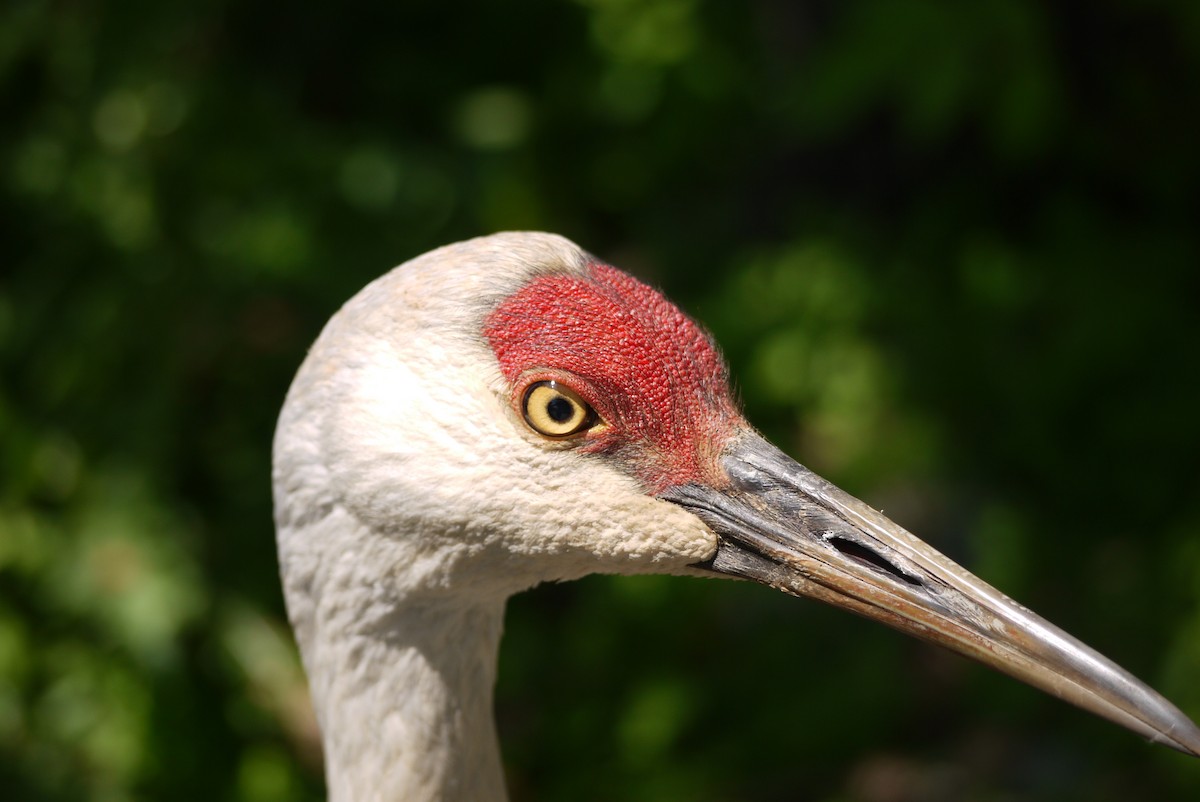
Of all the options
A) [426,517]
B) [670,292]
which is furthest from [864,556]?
[670,292]

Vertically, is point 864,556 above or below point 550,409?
above

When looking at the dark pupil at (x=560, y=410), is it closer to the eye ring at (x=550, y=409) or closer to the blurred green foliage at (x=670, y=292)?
the eye ring at (x=550, y=409)

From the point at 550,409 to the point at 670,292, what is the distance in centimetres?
335

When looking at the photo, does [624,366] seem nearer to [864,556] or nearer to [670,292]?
[864,556]

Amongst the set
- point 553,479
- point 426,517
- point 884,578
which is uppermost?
point 884,578

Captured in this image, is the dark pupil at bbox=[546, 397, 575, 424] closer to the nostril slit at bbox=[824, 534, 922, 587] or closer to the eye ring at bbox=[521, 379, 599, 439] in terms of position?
the eye ring at bbox=[521, 379, 599, 439]

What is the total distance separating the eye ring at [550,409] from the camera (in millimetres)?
1820

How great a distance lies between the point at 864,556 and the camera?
188 centimetres

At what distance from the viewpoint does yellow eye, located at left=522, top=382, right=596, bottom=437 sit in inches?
71.7

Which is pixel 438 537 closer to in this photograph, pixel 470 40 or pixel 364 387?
pixel 364 387

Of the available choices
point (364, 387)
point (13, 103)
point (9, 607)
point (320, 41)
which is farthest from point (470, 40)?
point (364, 387)

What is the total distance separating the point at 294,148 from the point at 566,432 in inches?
95.5

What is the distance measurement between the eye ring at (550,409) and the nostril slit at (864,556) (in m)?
0.45

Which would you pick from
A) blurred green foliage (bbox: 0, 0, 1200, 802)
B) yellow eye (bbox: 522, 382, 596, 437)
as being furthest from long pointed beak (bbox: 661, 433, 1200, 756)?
blurred green foliage (bbox: 0, 0, 1200, 802)
